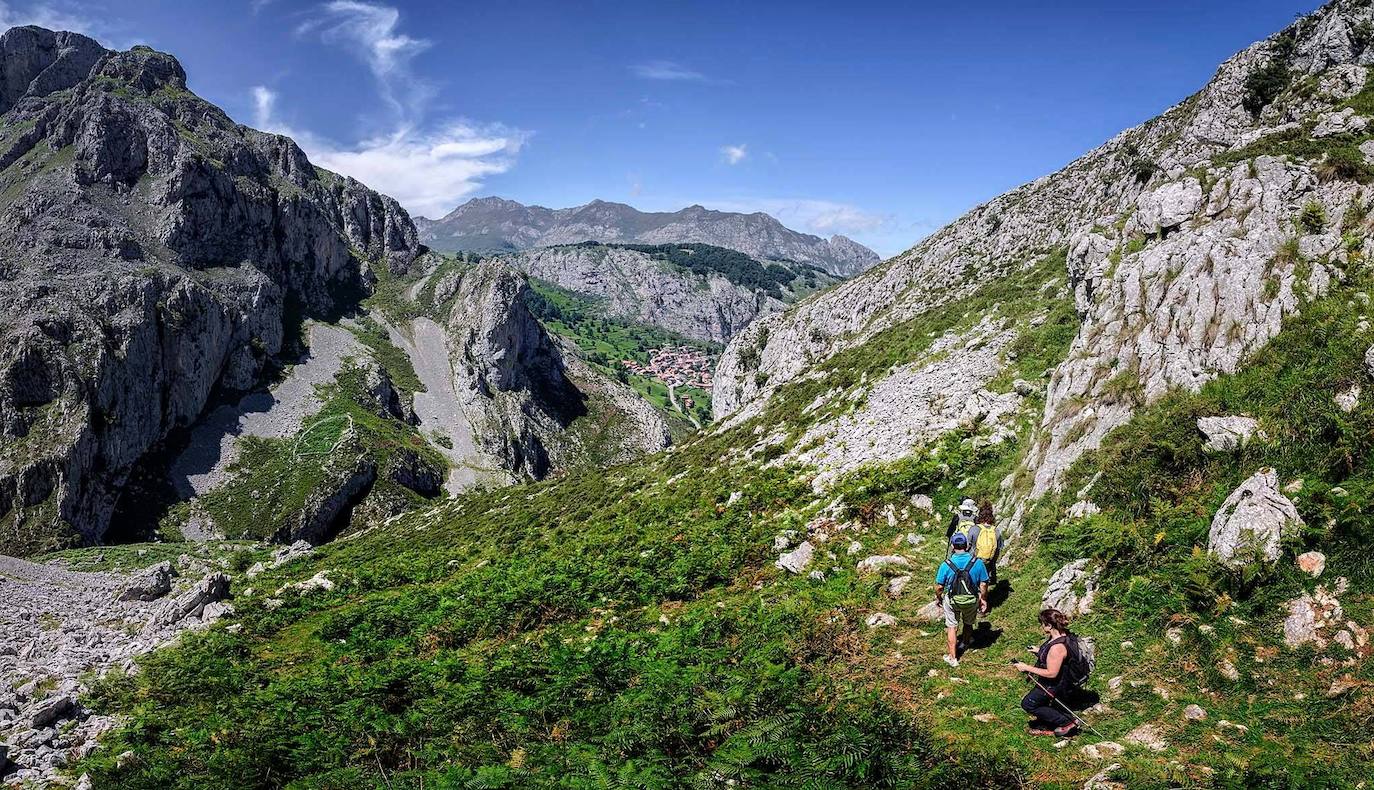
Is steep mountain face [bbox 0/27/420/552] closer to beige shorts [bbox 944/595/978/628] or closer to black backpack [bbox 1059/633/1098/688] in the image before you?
beige shorts [bbox 944/595/978/628]

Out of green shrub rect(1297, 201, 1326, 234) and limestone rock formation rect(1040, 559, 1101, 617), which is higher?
green shrub rect(1297, 201, 1326, 234)

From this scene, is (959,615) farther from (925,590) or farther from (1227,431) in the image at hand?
(1227,431)

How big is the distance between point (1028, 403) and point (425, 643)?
915 inches

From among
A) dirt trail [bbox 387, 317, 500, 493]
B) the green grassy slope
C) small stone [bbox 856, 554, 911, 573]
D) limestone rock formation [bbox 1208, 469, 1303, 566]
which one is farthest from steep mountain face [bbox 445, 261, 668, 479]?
limestone rock formation [bbox 1208, 469, 1303, 566]

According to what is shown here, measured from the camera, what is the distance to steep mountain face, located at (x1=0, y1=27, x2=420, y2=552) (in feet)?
340

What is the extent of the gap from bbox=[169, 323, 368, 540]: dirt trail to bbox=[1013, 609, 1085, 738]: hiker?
458ft

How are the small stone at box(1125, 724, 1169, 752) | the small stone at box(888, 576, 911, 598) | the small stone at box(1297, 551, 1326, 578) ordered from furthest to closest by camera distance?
1. the small stone at box(888, 576, 911, 598)
2. the small stone at box(1297, 551, 1326, 578)
3. the small stone at box(1125, 724, 1169, 752)

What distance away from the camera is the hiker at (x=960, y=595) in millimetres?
11539

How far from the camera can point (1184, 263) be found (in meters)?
18.8

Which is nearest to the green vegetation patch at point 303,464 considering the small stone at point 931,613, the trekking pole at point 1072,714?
the small stone at point 931,613

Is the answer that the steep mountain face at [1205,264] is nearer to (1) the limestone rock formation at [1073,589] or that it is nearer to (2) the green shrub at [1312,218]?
(2) the green shrub at [1312,218]

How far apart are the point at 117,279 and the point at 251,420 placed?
36.6m

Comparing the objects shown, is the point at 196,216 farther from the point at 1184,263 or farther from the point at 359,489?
the point at 1184,263

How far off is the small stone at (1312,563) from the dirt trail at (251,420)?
142445 mm
